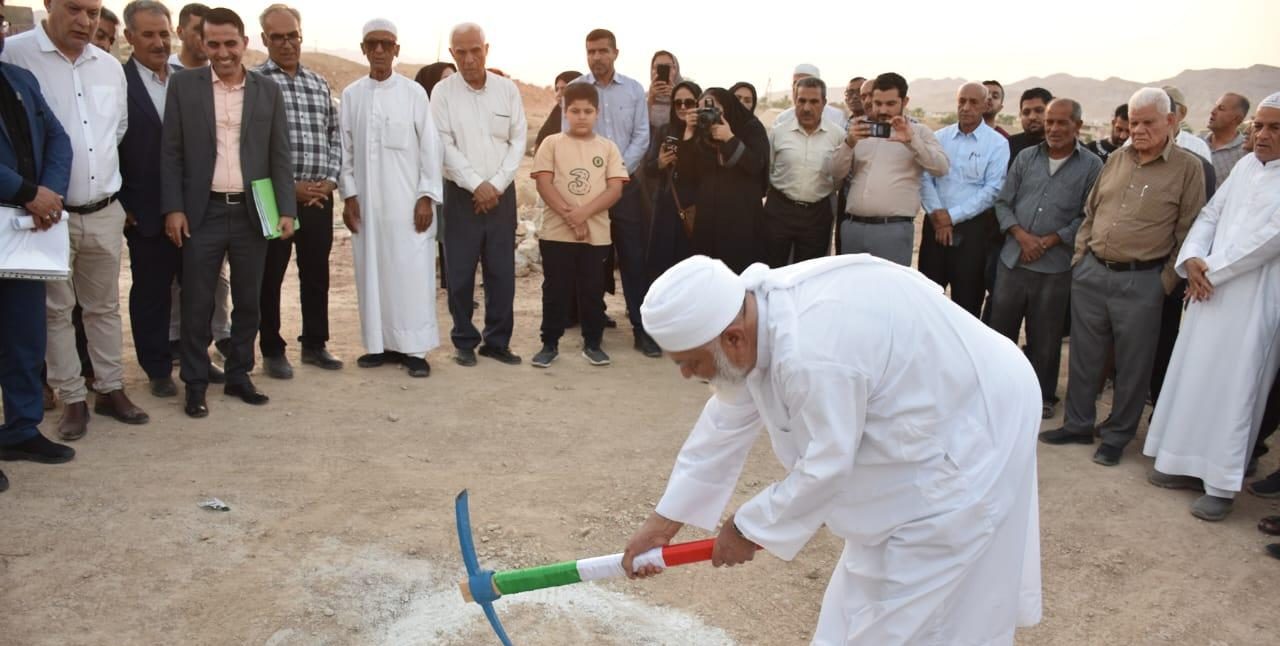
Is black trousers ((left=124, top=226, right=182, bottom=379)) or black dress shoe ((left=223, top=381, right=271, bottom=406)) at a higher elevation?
black trousers ((left=124, top=226, right=182, bottom=379))

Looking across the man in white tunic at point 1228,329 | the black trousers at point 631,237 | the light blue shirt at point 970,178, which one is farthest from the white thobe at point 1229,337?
the black trousers at point 631,237

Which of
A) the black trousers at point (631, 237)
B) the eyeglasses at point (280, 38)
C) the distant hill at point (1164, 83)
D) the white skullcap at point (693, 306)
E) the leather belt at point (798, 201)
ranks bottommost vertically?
the black trousers at point (631, 237)

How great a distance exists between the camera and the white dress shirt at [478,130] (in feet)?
20.0

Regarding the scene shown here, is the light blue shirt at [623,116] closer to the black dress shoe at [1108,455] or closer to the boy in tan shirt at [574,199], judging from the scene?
the boy in tan shirt at [574,199]

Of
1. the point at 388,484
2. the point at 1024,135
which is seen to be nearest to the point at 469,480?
the point at 388,484

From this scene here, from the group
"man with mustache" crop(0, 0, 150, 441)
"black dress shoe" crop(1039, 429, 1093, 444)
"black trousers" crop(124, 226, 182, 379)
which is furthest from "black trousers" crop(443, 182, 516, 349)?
"black dress shoe" crop(1039, 429, 1093, 444)

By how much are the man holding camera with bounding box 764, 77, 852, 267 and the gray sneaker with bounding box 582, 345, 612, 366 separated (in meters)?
1.25

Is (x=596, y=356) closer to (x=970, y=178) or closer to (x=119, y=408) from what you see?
(x=970, y=178)

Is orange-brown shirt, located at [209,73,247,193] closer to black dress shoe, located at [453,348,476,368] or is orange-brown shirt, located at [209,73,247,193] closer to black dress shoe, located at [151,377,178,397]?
black dress shoe, located at [151,377,178,397]

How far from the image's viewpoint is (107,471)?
426 cm

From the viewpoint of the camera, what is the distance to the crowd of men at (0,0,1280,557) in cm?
449

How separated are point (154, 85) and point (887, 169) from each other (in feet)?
13.5

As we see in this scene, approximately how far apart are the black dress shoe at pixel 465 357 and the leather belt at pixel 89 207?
2283mm

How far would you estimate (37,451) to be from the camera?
4.31 m
